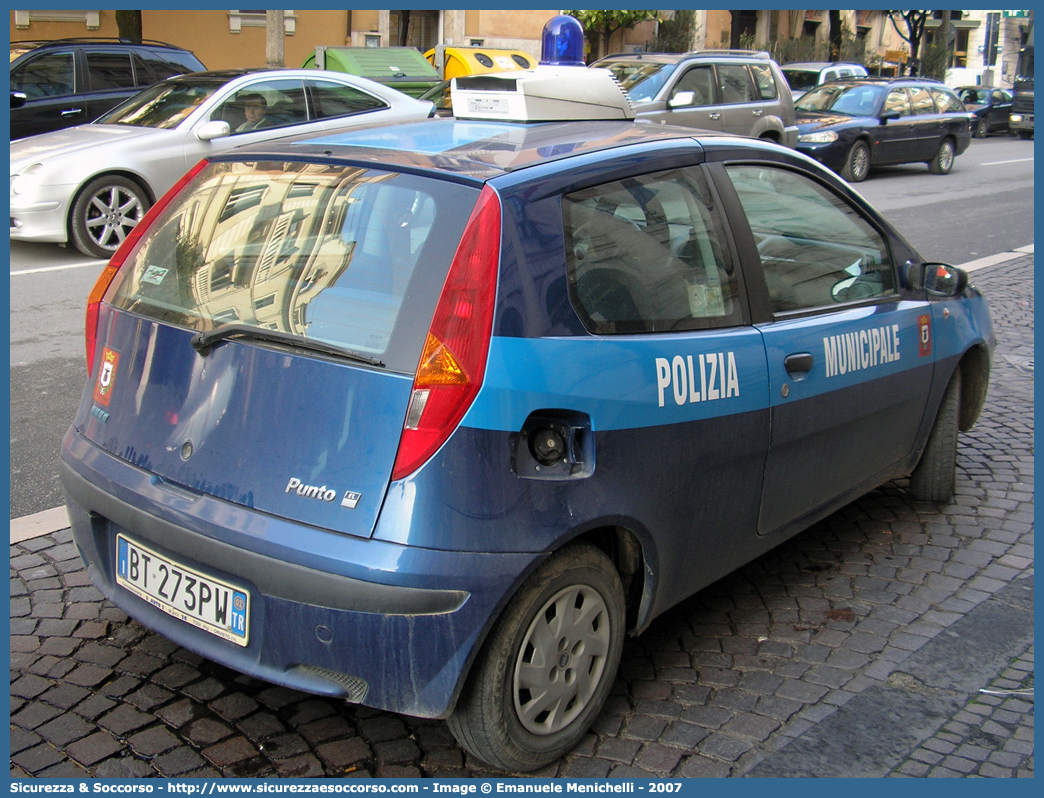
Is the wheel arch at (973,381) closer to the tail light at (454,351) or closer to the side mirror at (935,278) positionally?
the side mirror at (935,278)

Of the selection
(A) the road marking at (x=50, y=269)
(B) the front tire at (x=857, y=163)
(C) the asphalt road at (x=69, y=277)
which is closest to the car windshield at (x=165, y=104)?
(C) the asphalt road at (x=69, y=277)

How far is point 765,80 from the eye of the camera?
1543 centimetres

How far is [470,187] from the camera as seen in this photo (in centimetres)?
261

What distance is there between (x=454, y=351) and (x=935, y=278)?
2.42 meters

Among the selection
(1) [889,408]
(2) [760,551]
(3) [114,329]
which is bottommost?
(2) [760,551]

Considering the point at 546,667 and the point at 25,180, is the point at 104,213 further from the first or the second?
the point at 546,667

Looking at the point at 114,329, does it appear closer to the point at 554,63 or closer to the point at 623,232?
the point at 623,232

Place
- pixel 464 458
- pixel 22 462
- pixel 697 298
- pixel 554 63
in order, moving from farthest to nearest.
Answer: pixel 22 462 < pixel 554 63 < pixel 697 298 < pixel 464 458

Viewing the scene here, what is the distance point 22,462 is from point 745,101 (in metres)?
12.5

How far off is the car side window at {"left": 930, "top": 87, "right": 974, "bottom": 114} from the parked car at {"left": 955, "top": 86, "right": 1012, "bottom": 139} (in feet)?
35.6

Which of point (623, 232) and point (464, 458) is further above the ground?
point (623, 232)

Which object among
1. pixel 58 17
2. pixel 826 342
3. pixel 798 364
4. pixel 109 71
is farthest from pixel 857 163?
pixel 58 17

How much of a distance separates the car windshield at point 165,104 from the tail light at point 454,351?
8.71m

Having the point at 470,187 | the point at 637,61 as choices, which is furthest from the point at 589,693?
the point at 637,61
